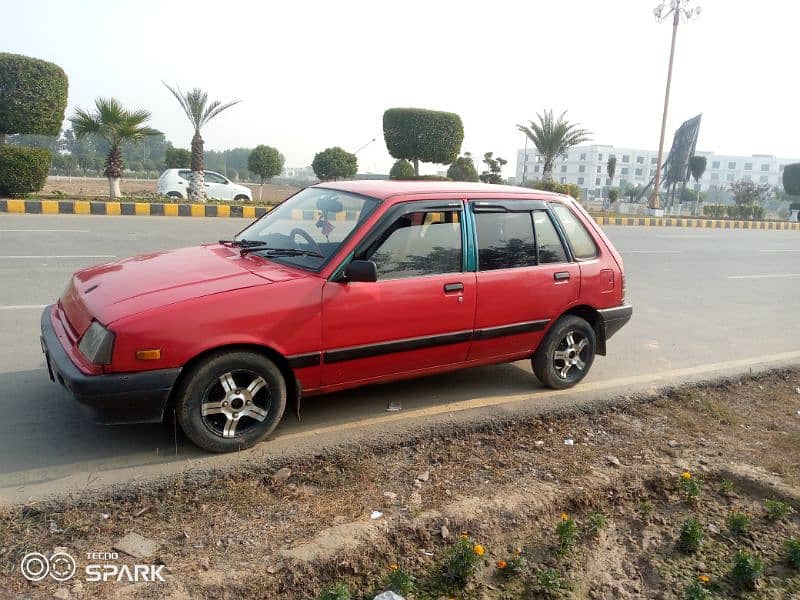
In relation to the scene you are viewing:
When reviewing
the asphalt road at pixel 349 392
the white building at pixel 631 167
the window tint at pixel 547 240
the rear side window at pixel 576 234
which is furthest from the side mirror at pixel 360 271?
the white building at pixel 631 167

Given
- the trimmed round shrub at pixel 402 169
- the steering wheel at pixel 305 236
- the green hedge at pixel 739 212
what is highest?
the trimmed round shrub at pixel 402 169

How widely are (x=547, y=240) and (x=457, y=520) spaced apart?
2395 mm

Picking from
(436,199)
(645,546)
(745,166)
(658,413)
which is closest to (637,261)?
(658,413)

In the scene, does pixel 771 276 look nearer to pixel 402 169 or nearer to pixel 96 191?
pixel 402 169

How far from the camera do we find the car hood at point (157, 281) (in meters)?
3.35

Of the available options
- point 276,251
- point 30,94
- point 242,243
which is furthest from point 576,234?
point 30,94

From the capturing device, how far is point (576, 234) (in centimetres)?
492

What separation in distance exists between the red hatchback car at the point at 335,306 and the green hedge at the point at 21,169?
14905 millimetres

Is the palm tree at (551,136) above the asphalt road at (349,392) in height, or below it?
above

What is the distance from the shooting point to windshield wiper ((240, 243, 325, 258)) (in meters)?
3.93

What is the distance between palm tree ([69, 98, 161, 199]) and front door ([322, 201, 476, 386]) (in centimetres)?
1752

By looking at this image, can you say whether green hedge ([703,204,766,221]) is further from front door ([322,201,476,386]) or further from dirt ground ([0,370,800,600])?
dirt ground ([0,370,800,600])

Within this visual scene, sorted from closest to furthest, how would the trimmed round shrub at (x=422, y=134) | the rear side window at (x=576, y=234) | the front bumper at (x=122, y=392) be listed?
the front bumper at (x=122, y=392) → the rear side window at (x=576, y=234) → the trimmed round shrub at (x=422, y=134)

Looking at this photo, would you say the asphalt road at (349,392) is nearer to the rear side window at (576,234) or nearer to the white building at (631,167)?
the rear side window at (576,234)
